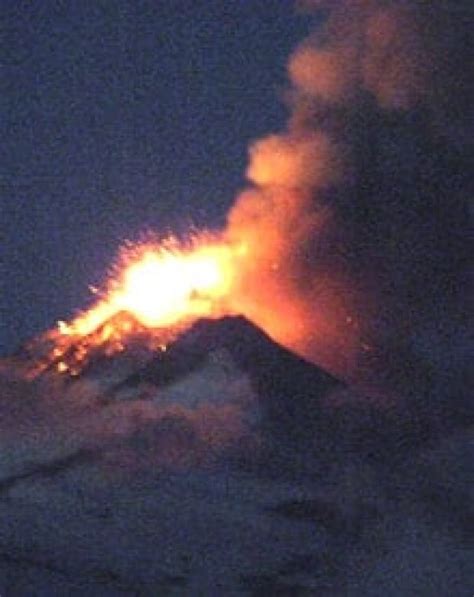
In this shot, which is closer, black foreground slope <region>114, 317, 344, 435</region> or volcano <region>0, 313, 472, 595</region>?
volcano <region>0, 313, 472, 595</region>

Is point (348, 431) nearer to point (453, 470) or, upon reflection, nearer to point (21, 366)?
point (453, 470)

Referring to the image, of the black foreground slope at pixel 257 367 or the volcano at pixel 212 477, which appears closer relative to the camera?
the volcano at pixel 212 477

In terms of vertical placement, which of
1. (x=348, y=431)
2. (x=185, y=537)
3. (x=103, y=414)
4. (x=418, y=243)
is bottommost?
(x=185, y=537)

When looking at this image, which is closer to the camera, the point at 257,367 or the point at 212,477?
the point at 212,477

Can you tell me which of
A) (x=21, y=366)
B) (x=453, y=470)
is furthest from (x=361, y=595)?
(x=21, y=366)

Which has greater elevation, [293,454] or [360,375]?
[360,375]

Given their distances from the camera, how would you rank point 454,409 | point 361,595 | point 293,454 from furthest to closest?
point 454,409, point 293,454, point 361,595

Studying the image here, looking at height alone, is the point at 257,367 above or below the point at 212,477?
above

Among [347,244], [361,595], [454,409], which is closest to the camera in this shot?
[361,595]
